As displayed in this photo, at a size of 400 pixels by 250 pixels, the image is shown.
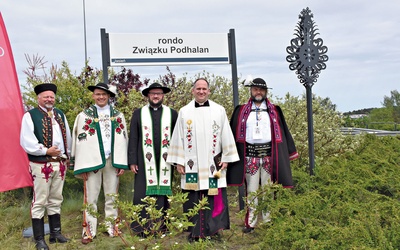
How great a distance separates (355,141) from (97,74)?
17.4 ft

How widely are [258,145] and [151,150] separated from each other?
130cm

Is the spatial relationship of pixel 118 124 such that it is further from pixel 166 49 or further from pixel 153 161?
pixel 166 49

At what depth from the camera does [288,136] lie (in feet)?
17.2

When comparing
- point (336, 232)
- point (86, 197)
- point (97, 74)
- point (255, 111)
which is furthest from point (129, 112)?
point (336, 232)

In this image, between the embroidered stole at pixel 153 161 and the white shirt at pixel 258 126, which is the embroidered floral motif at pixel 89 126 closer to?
the embroidered stole at pixel 153 161

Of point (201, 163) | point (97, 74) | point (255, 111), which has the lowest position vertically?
point (201, 163)

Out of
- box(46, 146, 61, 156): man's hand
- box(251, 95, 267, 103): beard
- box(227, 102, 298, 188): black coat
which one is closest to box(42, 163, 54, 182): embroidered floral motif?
box(46, 146, 61, 156): man's hand

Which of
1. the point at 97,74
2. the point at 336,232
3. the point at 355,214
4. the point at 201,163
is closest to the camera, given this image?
the point at 336,232

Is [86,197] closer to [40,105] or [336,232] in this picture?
[40,105]

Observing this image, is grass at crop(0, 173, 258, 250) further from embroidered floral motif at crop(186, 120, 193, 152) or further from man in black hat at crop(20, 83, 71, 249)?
embroidered floral motif at crop(186, 120, 193, 152)

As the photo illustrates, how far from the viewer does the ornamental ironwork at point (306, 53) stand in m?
6.02

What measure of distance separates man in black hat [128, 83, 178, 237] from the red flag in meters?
1.54

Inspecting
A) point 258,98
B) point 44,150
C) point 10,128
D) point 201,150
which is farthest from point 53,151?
point 258,98

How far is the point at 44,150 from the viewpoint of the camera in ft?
15.1
